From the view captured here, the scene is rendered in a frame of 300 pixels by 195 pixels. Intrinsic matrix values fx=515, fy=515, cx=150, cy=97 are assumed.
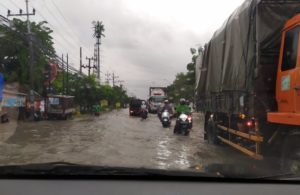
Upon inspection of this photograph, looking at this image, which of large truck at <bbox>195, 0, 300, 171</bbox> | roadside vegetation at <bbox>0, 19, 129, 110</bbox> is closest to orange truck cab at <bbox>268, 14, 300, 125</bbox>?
large truck at <bbox>195, 0, 300, 171</bbox>

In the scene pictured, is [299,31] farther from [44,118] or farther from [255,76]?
[44,118]

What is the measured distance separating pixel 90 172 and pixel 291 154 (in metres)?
4.54

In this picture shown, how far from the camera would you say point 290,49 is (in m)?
7.77

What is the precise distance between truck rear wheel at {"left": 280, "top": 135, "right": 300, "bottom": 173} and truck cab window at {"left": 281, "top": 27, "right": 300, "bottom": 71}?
1.08 metres

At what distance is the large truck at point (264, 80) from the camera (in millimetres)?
7527

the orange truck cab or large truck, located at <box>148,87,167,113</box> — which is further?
large truck, located at <box>148,87,167,113</box>

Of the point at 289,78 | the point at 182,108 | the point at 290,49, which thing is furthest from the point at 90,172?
the point at 182,108

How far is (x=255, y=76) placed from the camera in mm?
8742

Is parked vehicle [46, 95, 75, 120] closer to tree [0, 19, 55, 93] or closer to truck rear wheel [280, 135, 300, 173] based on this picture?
tree [0, 19, 55, 93]

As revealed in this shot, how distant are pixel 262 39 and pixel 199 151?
527 cm

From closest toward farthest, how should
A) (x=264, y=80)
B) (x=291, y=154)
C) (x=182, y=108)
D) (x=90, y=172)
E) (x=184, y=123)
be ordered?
(x=90, y=172), (x=291, y=154), (x=264, y=80), (x=184, y=123), (x=182, y=108)

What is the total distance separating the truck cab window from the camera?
7.52 metres

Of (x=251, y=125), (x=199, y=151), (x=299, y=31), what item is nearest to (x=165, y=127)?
(x=199, y=151)

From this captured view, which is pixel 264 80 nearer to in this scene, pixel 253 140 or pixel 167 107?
pixel 253 140
